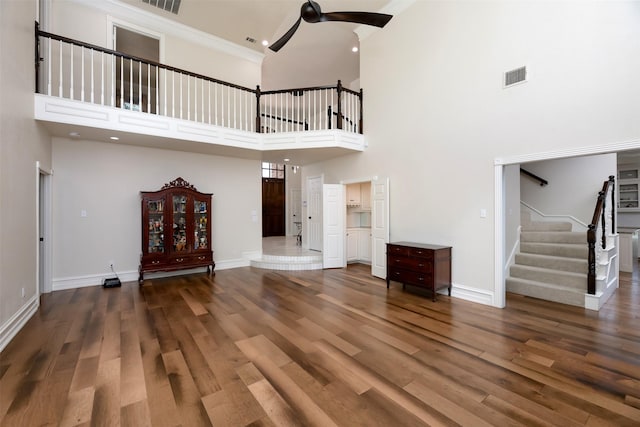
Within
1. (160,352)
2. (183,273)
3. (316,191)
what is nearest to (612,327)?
(160,352)

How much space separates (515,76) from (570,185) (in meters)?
3.39

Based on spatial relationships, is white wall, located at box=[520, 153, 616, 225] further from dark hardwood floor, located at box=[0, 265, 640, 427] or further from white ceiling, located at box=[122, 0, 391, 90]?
white ceiling, located at box=[122, 0, 391, 90]

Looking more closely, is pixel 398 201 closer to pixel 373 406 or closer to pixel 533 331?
pixel 533 331

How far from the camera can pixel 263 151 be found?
240 inches

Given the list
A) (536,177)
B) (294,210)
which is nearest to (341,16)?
(536,177)

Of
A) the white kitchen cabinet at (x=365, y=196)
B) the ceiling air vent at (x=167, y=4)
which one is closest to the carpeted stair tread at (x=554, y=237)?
the white kitchen cabinet at (x=365, y=196)

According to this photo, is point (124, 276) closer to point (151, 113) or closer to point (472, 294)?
point (151, 113)

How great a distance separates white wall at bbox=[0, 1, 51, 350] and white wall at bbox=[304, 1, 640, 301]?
209 inches

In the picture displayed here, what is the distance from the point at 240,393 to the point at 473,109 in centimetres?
462

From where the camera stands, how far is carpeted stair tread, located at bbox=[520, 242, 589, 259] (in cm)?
453

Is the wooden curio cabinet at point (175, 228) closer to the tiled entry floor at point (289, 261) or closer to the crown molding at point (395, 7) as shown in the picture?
the tiled entry floor at point (289, 261)

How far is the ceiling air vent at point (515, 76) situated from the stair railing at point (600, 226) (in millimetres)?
2267

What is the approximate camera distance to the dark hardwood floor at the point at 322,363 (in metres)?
1.91

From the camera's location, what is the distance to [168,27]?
19.1ft
